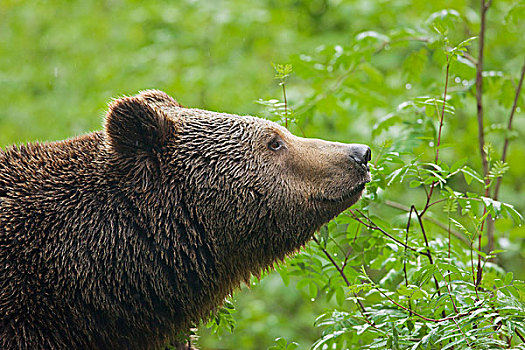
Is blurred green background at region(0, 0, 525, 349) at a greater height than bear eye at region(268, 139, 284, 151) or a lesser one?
greater

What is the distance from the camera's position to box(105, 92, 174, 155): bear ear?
10.1 ft

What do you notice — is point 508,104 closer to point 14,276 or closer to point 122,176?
point 122,176

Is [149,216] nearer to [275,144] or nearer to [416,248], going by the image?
[275,144]

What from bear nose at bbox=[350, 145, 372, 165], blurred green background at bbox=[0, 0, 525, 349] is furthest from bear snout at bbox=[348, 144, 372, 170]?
blurred green background at bbox=[0, 0, 525, 349]

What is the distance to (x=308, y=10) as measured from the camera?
9133 mm

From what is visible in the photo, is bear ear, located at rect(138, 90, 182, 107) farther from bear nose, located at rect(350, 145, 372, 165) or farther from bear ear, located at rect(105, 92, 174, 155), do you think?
bear nose, located at rect(350, 145, 372, 165)

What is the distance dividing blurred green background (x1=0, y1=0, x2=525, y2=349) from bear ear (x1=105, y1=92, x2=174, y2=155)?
10.6ft

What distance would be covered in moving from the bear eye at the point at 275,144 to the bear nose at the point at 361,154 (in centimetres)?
40

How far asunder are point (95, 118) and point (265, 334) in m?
3.87

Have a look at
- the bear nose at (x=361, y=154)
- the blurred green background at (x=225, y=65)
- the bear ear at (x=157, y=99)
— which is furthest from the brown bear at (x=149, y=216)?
the blurred green background at (x=225, y=65)

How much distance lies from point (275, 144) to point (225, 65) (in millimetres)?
5330

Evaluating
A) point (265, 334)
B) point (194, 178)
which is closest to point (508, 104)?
point (194, 178)

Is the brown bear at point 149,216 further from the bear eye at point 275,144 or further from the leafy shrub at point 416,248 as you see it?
the leafy shrub at point 416,248

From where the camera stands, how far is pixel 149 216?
305cm
